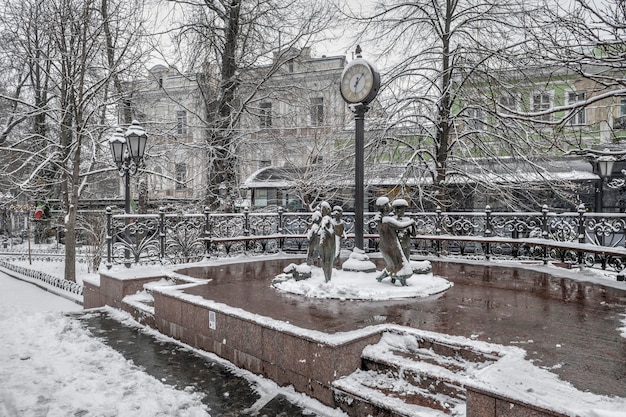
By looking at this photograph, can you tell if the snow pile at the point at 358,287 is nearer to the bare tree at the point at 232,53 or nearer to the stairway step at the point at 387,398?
the stairway step at the point at 387,398

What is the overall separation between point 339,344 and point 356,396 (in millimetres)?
487

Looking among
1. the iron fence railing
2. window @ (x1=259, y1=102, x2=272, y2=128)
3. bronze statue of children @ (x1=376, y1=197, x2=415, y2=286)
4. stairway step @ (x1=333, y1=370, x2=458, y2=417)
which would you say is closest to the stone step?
stairway step @ (x1=333, y1=370, x2=458, y2=417)

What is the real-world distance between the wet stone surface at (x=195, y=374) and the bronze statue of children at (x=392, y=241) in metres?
3.03

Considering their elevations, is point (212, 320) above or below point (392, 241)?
below

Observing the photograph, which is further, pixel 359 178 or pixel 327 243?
pixel 359 178

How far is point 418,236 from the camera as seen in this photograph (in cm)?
935

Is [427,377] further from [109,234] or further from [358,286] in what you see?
[109,234]

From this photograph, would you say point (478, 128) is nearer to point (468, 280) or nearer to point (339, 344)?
point (468, 280)

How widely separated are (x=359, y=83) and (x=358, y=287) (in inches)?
152

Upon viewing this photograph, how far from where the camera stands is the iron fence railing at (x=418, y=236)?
9359 mm

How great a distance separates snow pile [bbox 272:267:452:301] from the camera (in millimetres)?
6543

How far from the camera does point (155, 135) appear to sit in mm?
17703

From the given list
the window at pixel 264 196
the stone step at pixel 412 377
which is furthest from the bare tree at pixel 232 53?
the stone step at pixel 412 377

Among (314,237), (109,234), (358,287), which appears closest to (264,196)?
(109,234)
